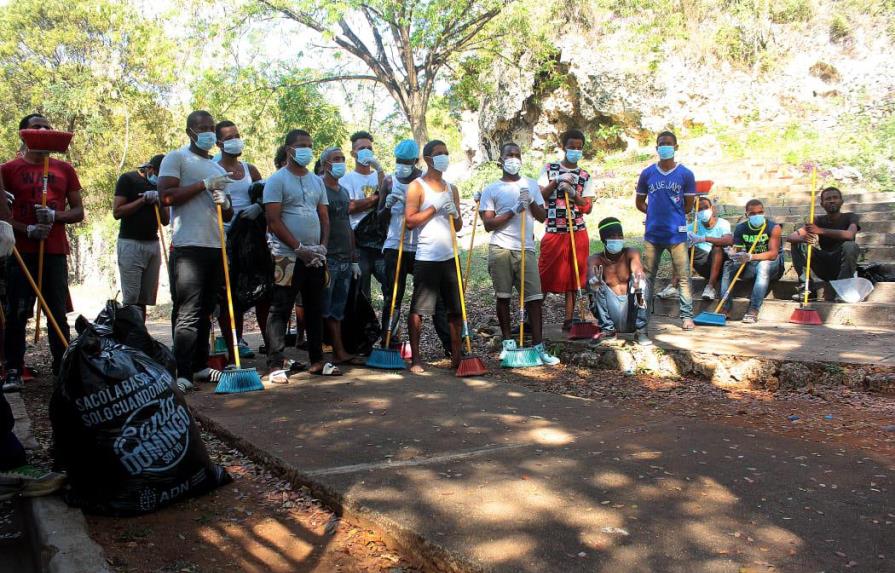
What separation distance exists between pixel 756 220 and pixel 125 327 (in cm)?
659

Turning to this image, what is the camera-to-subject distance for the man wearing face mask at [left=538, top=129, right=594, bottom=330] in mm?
6715

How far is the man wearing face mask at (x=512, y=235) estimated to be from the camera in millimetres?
6234

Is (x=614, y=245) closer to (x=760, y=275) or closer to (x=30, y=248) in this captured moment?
(x=760, y=275)

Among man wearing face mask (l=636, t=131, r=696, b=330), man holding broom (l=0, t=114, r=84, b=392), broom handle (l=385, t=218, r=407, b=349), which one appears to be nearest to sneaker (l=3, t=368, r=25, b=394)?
man holding broom (l=0, t=114, r=84, b=392)

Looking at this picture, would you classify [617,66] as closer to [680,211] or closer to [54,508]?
[680,211]

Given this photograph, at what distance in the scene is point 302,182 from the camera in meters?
5.42

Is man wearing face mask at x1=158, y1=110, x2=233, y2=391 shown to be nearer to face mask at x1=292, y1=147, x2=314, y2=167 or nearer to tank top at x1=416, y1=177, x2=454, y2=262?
face mask at x1=292, y1=147, x2=314, y2=167

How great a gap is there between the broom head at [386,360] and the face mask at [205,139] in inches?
79.6

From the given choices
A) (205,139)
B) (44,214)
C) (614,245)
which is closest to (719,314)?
(614,245)

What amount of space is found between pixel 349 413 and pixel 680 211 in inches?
157

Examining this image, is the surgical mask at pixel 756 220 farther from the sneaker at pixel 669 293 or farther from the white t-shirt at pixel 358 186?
the white t-shirt at pixel 358 186

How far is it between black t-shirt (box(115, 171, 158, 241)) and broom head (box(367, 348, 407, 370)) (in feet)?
6.38

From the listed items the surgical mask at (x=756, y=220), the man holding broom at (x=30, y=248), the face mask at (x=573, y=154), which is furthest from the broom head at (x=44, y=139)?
the surgical mask at (x=756, y=220)

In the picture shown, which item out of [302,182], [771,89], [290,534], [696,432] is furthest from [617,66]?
[290,534]
